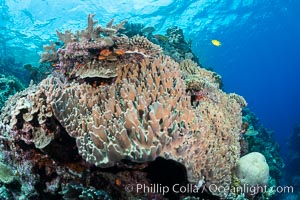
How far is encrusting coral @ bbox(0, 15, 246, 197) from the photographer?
→ 2.94 metres

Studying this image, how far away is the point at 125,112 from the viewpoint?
3.19 m

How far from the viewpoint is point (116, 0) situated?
22.3 metres

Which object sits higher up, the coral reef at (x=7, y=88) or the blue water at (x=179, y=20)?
the blue water at (x=179, y=20)

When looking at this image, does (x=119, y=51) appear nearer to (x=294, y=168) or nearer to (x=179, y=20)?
(x=294, y=168)

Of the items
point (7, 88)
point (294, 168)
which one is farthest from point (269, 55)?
point (7, 88)

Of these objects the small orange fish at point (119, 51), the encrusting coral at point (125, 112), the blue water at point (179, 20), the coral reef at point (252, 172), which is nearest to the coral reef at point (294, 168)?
the blue water at point (179, 20)

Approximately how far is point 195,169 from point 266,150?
13033mm

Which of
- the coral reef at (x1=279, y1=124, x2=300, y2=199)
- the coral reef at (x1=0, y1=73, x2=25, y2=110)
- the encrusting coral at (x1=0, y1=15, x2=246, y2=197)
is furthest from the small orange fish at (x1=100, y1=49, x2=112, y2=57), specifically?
the coral reef at (x1=279, y1=124, x2=300, y2=199)

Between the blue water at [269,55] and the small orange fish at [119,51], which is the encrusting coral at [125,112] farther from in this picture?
the blue water at [269,55]

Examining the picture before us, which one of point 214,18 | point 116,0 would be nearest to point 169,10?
point 116,0

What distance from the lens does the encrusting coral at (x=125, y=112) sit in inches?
116

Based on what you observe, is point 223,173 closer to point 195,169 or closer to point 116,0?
point 195,169

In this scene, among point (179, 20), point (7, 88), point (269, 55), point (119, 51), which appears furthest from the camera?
point (269, 55)

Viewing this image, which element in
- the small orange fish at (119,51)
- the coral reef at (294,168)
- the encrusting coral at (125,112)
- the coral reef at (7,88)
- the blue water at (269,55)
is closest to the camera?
the encrusting coral at (125,112)
